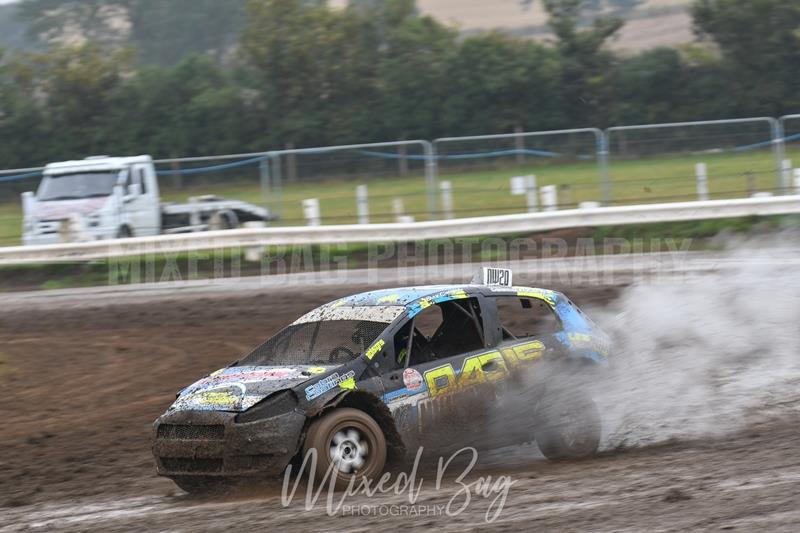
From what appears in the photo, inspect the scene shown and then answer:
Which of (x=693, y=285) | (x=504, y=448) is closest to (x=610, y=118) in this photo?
(x=693, y=285)

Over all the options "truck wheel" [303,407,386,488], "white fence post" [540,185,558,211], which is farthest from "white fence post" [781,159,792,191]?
"truck wheel" [303,407,386,488]

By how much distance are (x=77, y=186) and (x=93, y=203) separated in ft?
1.65

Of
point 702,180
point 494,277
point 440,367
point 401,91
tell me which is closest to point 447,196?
point 702,180

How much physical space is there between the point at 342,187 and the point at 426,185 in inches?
59.9

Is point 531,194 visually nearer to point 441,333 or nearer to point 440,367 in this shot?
point 441,333

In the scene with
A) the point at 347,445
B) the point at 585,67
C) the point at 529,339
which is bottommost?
the point at 347,445

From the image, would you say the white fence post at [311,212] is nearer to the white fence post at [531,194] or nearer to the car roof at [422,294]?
the white fence post at [531,194]

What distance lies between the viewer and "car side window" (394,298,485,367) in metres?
7.48

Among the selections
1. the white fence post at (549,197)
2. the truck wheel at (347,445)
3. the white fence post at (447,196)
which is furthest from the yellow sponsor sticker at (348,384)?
the white fence post at (549,197)

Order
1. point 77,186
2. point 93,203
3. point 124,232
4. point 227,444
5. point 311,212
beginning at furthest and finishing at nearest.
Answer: point 77,186 < point 93,203 < point 124,232 < point 311,212 < point 227,444

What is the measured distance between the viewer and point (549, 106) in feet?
132

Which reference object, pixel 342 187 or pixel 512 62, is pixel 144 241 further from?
pixel 512 62

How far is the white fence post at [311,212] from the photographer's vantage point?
63.1ft

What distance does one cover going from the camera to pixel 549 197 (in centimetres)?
1889
